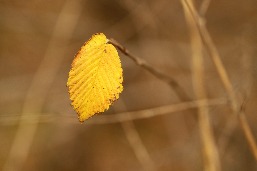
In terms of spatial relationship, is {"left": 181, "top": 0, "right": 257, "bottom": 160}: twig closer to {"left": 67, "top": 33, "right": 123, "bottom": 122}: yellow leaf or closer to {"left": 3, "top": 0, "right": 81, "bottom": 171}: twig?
{"left": 67, "top": 33, "right": 123, "bottom": 122}: yellow leaf

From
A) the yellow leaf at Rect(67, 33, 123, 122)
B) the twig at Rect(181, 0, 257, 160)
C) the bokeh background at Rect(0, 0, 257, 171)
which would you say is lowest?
the yellow leaf at Rect(67, 33, 123, 122)

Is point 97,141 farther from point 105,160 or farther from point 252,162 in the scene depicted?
point 252,162

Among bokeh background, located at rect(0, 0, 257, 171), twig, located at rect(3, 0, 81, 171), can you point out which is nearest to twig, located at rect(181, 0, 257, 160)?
bokeh background, located at rect(0, 0, 257, 171)

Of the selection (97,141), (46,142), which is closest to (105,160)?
(97,141)

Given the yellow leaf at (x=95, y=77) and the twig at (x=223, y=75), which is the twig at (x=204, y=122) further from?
the yellow leaf at (x=95, y=77)

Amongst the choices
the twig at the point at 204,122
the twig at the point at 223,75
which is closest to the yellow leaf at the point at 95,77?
the twig at the point at 223,75

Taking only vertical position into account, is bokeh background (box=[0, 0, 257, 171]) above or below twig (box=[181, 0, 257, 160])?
above

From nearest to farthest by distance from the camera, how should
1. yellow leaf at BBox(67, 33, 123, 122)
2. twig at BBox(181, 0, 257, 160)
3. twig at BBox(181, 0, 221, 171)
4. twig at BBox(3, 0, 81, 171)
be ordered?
yellow leaf at BBox(67, 33, 123, 122), twig at BBox(181, 0, 257, 160), twig at BBox(181, 0, 221, 171), twig at BBox(3, 0, 81, 171)

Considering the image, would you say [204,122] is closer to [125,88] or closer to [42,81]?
[125,88]
